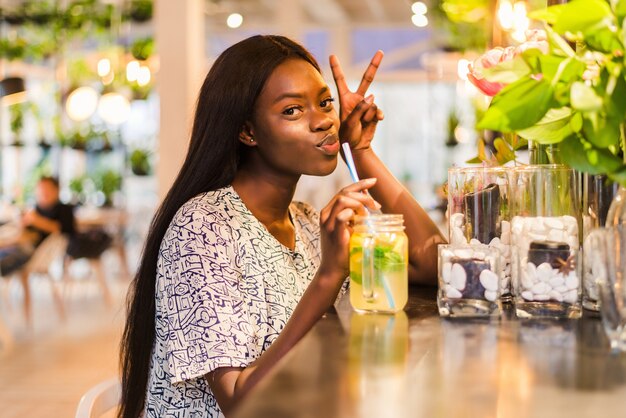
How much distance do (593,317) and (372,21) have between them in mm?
11985

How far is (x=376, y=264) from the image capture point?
126cm

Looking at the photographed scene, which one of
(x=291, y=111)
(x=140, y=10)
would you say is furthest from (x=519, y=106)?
(x=140, y=10)

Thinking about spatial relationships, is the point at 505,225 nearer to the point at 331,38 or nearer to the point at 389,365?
the point at 389,365

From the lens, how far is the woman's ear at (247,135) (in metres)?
1.77

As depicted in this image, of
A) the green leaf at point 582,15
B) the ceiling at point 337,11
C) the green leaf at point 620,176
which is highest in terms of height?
the ceiling at point 337,11

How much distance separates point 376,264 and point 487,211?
24 centimetres

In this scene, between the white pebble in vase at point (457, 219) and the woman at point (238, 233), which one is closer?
the white pebble in vase at point (457, 219)

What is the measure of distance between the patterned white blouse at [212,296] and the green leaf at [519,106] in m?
0.66

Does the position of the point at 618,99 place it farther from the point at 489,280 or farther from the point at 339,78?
the point at 339,78

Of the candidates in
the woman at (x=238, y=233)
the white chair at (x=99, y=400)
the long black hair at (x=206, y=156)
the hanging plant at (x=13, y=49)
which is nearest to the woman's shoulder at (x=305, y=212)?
the woman at (x=238, y=233)

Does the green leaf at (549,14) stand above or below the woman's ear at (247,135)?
above

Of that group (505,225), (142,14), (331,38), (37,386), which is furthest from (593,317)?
(331,38)

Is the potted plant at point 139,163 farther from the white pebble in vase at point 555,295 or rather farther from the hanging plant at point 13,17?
the white pebble in vase at point 555,295

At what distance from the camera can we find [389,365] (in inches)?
37.4
